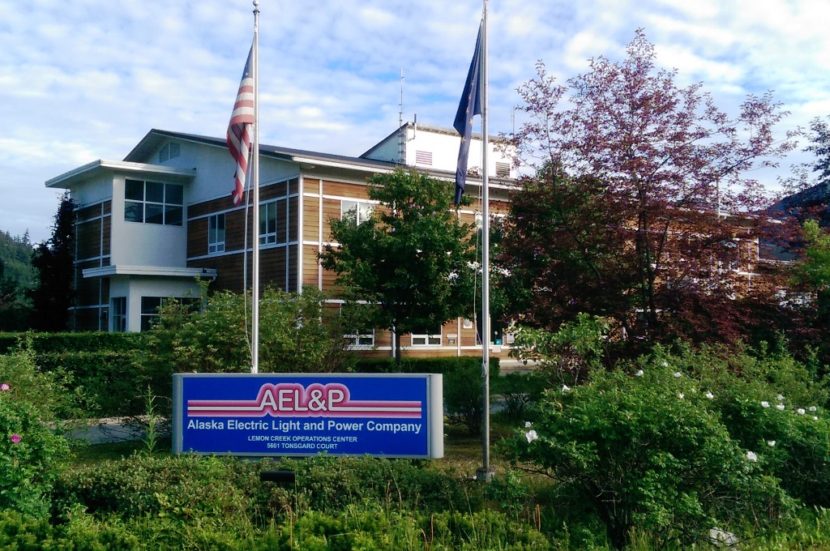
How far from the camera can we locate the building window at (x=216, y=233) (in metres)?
30.8

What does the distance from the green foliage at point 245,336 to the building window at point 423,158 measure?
24452 mm

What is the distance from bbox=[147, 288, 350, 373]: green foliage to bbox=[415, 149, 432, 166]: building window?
24.5 metres

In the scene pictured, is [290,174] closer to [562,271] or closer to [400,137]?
[400,137]

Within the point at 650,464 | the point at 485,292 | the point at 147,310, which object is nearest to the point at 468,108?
the point at 485,292

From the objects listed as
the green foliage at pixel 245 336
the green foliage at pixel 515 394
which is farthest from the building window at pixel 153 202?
the green foliage at pixel 515 394

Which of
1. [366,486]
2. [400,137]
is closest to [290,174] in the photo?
[400,137]

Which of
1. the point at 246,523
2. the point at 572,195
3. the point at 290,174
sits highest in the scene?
the point at 290,174

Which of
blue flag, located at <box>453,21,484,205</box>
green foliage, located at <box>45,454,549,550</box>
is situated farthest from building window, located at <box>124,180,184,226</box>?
green foliage, located at <box>45,454,549,550</box>

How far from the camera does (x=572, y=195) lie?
12828mm

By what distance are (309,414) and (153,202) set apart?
25637mm

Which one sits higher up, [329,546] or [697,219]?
[697,219]

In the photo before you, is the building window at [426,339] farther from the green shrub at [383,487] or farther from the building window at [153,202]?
the green shrub at [383,487]

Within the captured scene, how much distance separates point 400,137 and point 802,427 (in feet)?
102

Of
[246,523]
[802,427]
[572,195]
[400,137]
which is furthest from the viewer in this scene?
[400,137]
